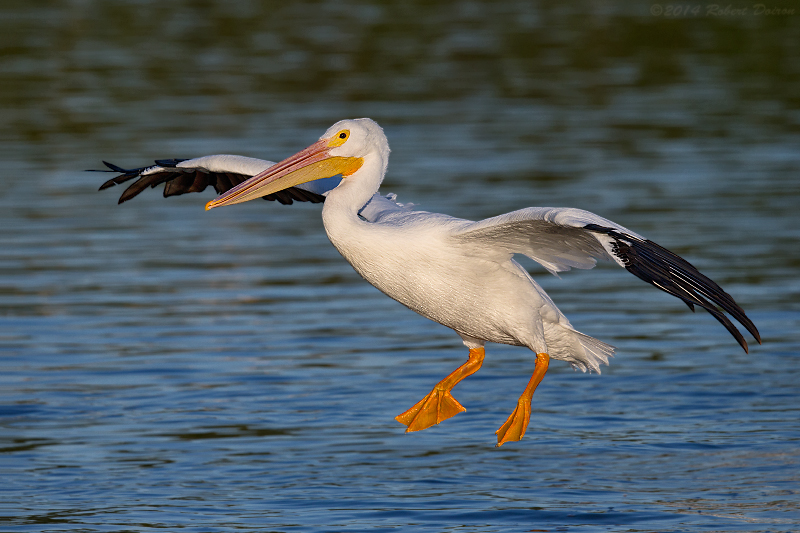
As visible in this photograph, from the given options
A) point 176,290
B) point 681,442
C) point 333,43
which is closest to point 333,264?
point 176,290

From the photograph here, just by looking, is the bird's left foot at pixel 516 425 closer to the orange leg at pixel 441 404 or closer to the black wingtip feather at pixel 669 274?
the orange leg at pixel 441 404

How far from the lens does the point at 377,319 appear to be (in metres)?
14.5

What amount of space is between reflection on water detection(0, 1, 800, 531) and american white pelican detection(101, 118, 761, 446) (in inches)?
41.8

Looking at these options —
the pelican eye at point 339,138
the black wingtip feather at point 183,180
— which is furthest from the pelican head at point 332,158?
the black wingtip feather at point 183,180

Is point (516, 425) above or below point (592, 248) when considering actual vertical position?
below

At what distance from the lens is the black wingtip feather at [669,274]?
741 centimetres

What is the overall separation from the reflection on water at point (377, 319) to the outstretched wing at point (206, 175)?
192 cm

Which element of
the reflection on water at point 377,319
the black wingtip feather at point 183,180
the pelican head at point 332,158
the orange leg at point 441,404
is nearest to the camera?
the pelican head at point 332,158

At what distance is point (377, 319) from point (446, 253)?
5.97 meters

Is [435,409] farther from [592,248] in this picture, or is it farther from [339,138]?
[339,138]

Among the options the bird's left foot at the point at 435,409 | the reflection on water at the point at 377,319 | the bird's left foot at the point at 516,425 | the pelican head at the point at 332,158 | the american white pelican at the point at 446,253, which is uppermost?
the pelican head at the point at 332,158

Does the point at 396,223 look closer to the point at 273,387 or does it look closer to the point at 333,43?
the point at 273,387

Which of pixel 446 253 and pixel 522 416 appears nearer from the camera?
pixel 446 253

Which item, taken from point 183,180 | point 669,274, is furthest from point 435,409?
point 183,180
